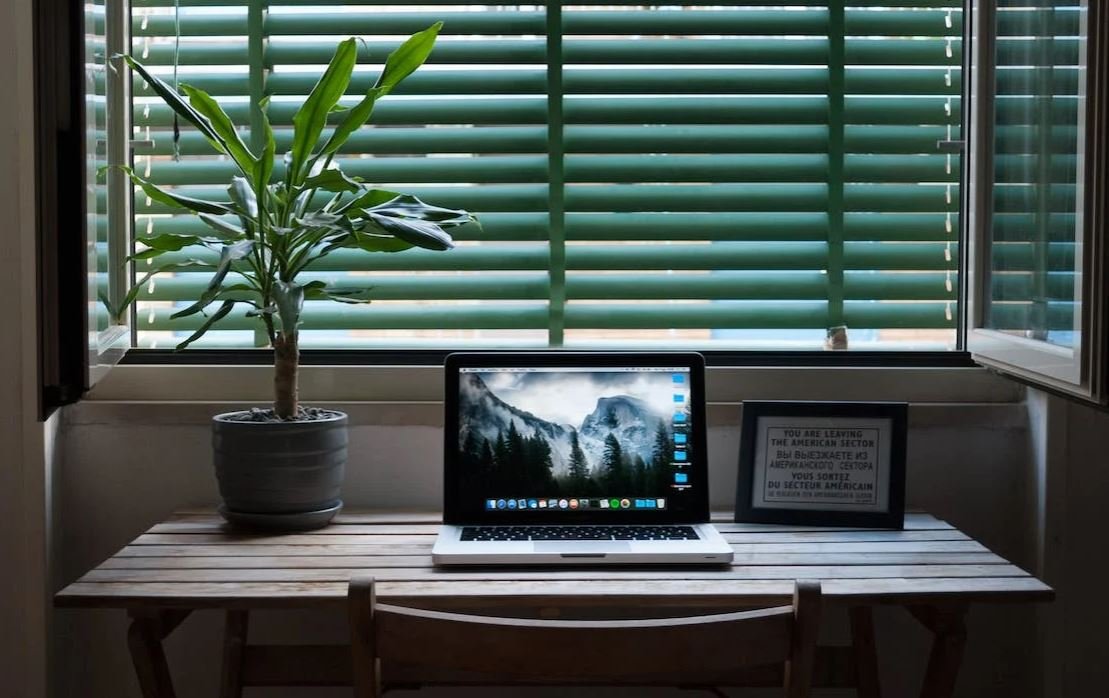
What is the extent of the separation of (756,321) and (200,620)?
1.20 metres

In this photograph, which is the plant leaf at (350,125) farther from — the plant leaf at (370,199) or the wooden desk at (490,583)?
the wooden desk at (490,583)

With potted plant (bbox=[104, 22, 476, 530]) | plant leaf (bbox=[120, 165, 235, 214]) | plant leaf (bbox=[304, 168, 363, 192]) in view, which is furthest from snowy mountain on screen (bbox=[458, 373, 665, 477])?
plant leaf (bbox=[120, 165, 235, 214])

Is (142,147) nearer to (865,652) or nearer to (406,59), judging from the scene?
(406,59)

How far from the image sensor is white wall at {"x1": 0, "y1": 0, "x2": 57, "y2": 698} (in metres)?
1.87

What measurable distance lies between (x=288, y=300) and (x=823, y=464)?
928 millimetres

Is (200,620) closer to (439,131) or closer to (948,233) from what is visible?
(439,131)

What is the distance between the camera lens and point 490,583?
1.55 metres

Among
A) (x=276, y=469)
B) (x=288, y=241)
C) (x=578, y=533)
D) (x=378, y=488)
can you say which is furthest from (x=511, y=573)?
(x=288, y=241)

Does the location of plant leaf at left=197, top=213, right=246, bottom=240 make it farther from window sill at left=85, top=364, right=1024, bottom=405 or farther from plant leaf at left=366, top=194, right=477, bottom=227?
window sill at left=85, top=364, right=1024, bottom=405

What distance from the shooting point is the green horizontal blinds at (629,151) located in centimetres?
211

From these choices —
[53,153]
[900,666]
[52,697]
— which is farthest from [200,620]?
[900,666]

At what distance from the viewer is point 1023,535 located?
2.07m

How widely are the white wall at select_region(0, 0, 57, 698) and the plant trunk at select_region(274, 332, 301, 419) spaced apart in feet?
1.43

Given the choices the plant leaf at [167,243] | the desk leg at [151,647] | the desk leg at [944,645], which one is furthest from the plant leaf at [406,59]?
the desk leg at [944,645]
